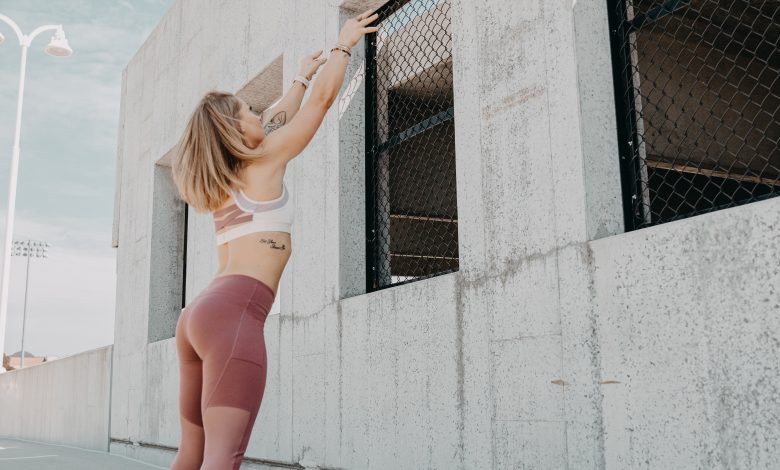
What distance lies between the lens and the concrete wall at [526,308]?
2.96 m

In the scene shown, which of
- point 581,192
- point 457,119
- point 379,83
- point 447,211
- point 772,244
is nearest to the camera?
point 772,244

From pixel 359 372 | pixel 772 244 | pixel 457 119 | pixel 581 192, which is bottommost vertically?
pixel 359 372

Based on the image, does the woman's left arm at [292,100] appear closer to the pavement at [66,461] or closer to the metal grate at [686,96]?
the metal grate at [686,96]

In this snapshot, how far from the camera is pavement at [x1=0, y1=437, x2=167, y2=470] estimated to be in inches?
320

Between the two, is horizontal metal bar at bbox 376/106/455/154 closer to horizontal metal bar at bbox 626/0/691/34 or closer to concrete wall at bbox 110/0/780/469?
concrete wall at bbox 110/0/780/469

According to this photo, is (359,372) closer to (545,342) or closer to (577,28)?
(545,342)

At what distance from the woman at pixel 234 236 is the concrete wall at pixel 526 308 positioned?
4.75 feet

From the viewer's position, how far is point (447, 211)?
10141mm

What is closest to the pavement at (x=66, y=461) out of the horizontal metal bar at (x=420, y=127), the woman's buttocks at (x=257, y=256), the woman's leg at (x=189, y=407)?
the horizontal metal bar at (x=420, y=127)

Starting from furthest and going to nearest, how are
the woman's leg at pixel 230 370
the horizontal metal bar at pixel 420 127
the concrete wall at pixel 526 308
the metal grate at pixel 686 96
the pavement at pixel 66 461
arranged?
the pavement at pixel 66 461 → the horizontal metal bar at pixel 420 127 → the metal grate at pixel 686 96 → the concrete wall at pixel 526 308 → the woman's leg at pixel 230 370

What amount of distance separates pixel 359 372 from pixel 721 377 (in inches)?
108

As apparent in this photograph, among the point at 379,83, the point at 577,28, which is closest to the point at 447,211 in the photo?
the point at 379,83

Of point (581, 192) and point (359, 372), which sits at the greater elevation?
point (581, 192)

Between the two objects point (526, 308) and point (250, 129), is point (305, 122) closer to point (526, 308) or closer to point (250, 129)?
point (250, 129)
